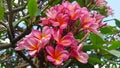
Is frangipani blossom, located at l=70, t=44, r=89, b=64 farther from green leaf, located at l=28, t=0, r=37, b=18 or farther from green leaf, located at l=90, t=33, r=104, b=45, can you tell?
green leaf, located at l=28, t=0, r=37, b=18

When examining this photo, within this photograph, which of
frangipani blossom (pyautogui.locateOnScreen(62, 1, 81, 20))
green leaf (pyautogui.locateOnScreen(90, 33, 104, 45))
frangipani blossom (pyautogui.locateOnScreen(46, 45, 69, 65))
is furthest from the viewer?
green leaf (pyautogui.locateOnScreen(90, 33, 104, 45))

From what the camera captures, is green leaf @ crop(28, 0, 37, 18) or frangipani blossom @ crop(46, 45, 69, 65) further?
green leaf @ crop(28, 0, 37, 18)

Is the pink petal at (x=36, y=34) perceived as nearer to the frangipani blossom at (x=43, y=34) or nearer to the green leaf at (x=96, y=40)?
the frangipani blossom at (x=43, y=34)

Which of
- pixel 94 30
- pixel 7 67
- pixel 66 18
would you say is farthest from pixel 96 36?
pixel 7 67

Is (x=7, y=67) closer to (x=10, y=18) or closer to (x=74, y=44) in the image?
(x=10, y=18)

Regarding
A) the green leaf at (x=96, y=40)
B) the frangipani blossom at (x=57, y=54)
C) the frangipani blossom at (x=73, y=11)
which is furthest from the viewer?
the green leaf at (x=96, y=40)

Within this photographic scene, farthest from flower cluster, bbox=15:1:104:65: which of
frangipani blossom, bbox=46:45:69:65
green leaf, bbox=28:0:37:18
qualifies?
green leaf, bbox=28:0:37:18

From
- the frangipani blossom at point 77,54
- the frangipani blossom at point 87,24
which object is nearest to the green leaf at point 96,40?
the frangipani blossom at point 87,24

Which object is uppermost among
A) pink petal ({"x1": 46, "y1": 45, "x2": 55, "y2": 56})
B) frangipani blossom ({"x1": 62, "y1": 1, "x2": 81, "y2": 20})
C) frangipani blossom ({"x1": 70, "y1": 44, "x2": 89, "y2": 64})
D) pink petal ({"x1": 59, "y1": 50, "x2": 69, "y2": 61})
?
frangipani blossom ({"x1": 62, "y1": 1, "x2": 81, "y2": 20})
